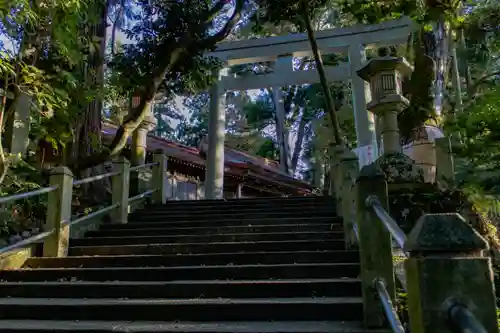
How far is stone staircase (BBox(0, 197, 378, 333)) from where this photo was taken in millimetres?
3414

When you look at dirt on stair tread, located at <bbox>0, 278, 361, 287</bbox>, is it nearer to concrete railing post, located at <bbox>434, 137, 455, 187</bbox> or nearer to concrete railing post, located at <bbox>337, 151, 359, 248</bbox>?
concrete railing post, located at <bbox>337, 151, 359, 248</bbox>

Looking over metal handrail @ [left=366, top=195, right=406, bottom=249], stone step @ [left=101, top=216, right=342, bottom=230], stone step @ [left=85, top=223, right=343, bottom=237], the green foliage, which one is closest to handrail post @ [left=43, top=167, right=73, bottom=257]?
stone step @ [left=85, top=223, right=343, bottom=237]

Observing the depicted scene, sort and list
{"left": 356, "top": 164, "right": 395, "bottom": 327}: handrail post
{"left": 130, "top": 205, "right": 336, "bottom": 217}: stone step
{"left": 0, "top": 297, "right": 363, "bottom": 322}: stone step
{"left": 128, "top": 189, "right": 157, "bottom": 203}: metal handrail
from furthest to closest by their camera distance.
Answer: {"left": 128, "top": 189, "right": 157, "bottom": 203}: metal handrail
{"left": 130, "top": 205, "right": 336, "bottom": 217}: stone step
{"left": 0, "top": 297, "right": 363, "bottom": 322}: stone step
{"left": 356, "top": 164, "right": 395, "bottom": 327}: handrail post

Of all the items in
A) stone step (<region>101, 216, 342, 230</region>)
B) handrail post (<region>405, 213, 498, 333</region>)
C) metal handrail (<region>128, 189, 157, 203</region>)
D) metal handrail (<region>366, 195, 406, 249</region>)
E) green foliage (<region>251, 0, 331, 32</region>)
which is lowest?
handrail post (<region>405, 213, 498, 333</region>)

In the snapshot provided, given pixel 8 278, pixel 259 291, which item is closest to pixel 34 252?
pixel 8 278

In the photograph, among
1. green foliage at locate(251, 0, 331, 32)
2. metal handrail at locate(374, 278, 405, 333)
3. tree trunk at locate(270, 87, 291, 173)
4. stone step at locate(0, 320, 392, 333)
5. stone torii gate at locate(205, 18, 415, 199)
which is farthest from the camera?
tree trunk at locate(270, 87, 291, 173)

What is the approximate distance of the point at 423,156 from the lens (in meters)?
8.99

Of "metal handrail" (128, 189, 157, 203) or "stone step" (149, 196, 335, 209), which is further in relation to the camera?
"stone step" (149, 196, 335, 209)

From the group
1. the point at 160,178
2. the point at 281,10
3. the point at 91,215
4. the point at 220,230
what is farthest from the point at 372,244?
the point at 281,10

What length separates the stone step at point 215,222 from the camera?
6094 millimetres

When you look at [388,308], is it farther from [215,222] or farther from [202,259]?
[215,222]

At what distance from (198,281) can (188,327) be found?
Answer: 0.97 m

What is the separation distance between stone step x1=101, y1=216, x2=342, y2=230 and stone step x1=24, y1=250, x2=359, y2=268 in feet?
4.19

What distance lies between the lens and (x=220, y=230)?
6012 millimetres
